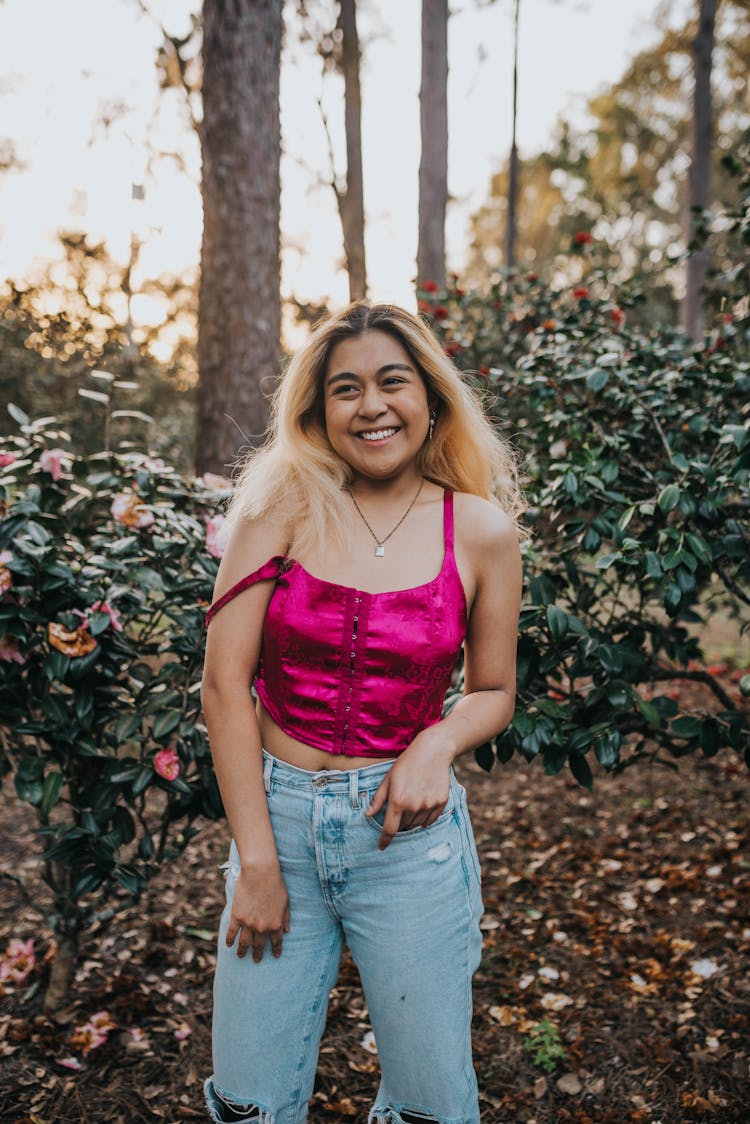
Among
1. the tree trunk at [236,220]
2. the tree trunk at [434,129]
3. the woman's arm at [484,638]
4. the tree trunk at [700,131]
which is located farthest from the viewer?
the tree trunk at [700,131]

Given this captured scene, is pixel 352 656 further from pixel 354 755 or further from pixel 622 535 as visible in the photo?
pixel 622 535

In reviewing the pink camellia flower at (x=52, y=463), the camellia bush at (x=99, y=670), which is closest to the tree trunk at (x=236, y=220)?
the pink camellia flower at (x=52, y=463)

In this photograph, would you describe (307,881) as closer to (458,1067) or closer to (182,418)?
(458,1067)

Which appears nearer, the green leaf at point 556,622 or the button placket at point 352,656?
the button placket at point 352,656

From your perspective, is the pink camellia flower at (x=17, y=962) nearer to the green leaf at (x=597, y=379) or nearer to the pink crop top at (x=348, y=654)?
the pink crop top at (x=348, y=654)

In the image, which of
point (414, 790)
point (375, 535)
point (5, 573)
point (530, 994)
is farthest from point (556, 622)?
point (530, 994)

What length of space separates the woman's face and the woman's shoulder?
0.50 ft

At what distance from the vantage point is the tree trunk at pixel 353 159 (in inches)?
419

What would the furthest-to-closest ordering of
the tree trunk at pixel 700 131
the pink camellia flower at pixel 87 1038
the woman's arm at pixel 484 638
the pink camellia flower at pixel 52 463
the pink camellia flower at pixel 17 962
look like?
1. the tree trunk at pixel 700 131
2. the pink camellia flower at pixel 17 962
3. the pink camellia flower at pixel 52 463
4. the pink camellia flower at pixel 87 1038
5. the woman's arm at pixel 484 638

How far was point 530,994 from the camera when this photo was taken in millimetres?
2824

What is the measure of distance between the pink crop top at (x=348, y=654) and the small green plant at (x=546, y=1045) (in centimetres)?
161

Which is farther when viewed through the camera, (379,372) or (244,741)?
(379,372)

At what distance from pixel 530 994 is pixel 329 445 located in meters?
2.18

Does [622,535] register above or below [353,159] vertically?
below
